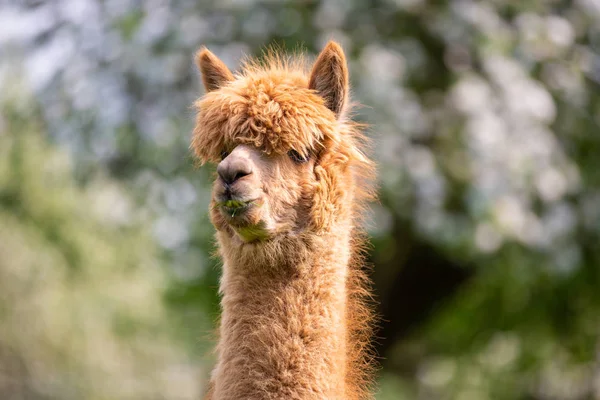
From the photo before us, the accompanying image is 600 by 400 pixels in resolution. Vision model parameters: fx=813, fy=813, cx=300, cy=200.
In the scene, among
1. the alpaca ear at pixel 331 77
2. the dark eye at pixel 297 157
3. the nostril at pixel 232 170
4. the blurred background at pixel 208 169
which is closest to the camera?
the nostril at pixel 232 170

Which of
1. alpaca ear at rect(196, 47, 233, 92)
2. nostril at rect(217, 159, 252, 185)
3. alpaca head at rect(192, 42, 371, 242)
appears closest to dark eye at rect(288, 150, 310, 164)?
alpaca head at rect(192, 42, 371, 242)

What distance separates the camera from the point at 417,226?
1022 centimetres

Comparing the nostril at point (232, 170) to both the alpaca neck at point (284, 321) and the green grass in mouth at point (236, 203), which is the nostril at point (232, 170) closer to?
the green grass in mouth at point (236, 203)

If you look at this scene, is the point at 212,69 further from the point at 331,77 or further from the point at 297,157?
the point at 297,157

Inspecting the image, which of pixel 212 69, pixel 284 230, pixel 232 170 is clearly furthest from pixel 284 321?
pixel 212 69

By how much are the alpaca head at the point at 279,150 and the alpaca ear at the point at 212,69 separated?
16 cm

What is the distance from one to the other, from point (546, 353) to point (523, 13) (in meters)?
4.75

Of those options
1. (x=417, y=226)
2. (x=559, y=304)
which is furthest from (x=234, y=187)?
(x=559, y=304)

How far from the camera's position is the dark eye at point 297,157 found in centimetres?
333

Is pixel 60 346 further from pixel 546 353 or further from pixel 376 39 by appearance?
pixel 546 353

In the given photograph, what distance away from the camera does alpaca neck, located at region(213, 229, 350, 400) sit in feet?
10.3

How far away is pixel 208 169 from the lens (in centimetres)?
950

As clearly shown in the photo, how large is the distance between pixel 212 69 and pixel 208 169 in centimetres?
577

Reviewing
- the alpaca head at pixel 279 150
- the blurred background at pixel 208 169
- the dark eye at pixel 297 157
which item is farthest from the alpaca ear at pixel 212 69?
the blurred background at pixel 208 169
